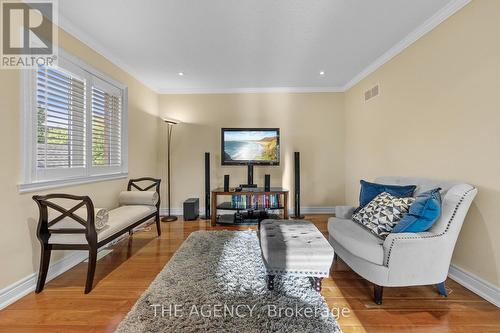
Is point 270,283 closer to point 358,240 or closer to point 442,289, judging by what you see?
point 358,240

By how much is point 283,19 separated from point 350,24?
72 cm

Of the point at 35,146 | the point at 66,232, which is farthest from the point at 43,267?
the point at 35,146

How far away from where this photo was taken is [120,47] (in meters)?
2.71

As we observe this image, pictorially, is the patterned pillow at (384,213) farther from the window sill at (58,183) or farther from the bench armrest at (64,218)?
the window sill at (58,183)

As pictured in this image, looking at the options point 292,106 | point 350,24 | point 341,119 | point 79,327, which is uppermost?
point 350,24

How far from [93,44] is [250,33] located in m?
1.93

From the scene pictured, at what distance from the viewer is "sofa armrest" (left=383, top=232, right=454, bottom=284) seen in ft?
5.09

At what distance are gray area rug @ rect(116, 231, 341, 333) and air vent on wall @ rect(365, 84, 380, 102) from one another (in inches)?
113

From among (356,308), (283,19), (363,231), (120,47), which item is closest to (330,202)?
(363,231)

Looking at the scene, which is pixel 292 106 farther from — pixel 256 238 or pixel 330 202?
pixel 256 238

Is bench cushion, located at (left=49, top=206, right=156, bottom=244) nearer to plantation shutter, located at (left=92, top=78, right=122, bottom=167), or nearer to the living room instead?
the living room

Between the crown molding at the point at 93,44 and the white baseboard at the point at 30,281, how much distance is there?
2383mm

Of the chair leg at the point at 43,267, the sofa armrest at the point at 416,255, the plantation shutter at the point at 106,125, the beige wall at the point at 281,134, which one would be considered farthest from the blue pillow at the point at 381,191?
the plantation shutter at the point at 106,125

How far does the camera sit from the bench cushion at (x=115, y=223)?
71.2 inches
